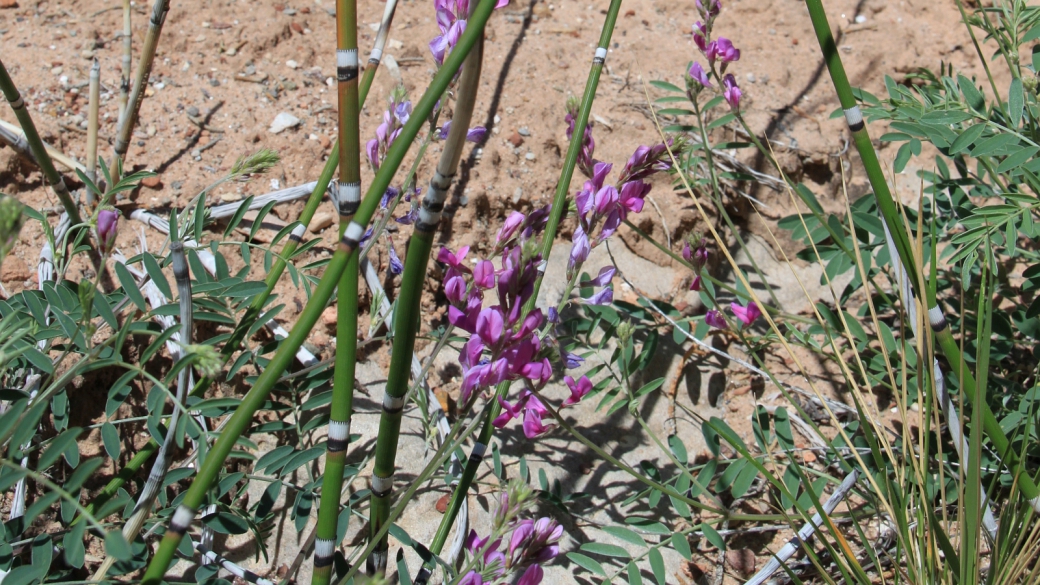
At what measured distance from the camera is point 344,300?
2.99 feet

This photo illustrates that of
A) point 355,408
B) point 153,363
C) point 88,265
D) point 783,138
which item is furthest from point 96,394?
point 783,138

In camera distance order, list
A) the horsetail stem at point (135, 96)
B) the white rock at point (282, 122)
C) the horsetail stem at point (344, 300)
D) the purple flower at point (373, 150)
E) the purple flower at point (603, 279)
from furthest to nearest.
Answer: the white rock at point (282, 122), the horsetail stem at point (135, 96), the purple flower at point (373, 150), the purple flower at point (603, 279), the horsetail stem at point (344, 300)

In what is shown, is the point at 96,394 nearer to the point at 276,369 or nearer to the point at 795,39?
the point at 276,369

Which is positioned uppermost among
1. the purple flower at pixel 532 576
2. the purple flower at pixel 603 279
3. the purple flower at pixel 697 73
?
the purple flower at pixel 697 73

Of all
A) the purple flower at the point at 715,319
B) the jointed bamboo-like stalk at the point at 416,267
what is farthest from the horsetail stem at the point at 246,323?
the purple flower at the point at 715,319

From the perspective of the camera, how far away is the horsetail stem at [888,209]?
3.47ft

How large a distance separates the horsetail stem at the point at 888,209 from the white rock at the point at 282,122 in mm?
1379

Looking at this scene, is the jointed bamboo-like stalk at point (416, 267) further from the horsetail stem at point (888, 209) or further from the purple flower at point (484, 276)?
the horsetail stem at point (888, 209)

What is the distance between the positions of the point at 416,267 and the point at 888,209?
0.72 metres

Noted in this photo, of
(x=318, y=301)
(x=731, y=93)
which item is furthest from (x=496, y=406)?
(x=731, y=93)

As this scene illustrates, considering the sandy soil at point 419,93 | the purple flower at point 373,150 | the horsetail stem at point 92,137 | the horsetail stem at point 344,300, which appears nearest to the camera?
the horsetail stem at point 344,300

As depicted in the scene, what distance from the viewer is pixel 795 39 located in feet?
8.89

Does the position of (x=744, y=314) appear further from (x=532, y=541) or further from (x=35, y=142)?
(x=35, y=142)

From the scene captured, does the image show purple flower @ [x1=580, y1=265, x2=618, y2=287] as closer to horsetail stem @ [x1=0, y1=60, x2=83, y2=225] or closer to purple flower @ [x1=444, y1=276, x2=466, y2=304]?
purple flower @ [x1=444, y1=276, x2=466, y2=304]
